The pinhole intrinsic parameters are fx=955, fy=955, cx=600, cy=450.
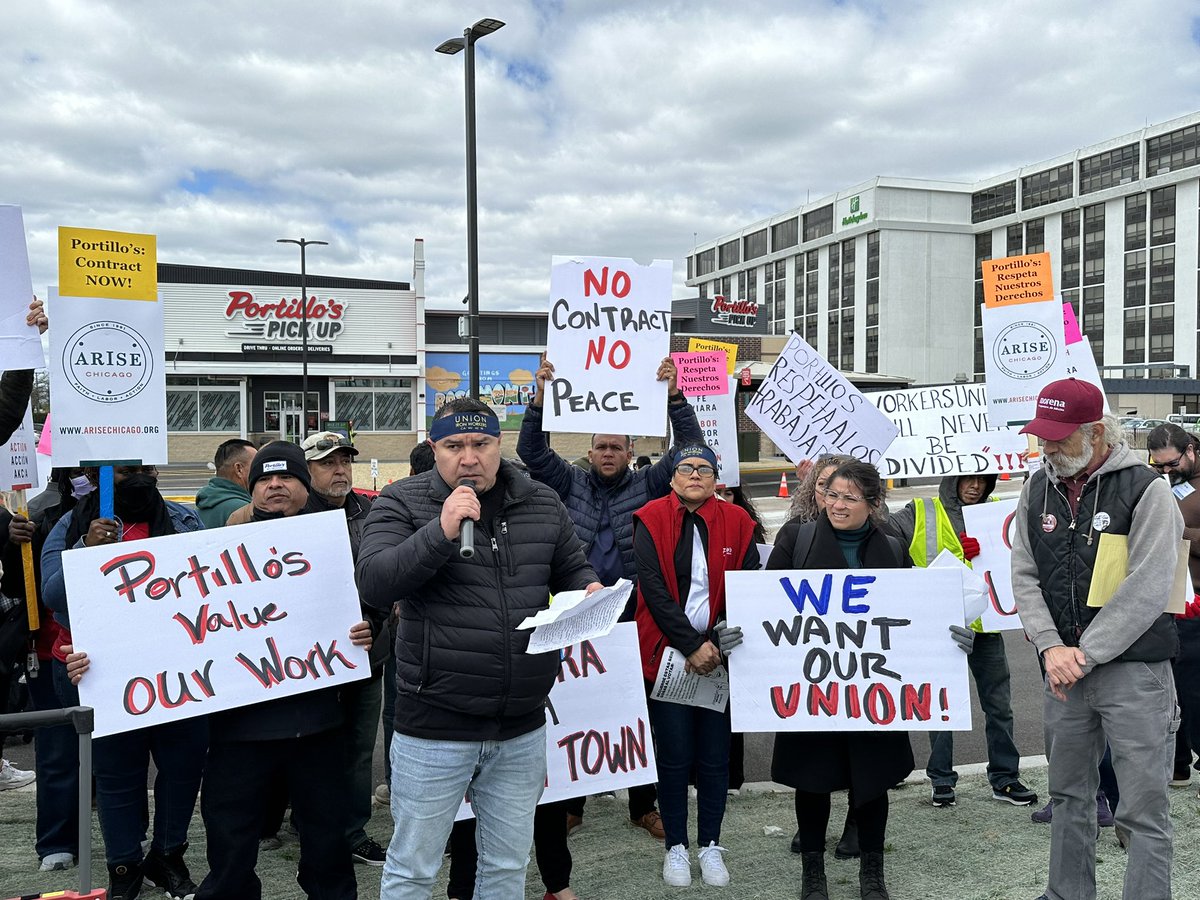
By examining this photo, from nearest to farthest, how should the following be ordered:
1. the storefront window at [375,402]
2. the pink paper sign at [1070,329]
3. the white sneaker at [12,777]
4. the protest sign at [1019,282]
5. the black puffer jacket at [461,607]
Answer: the black puffer jacket at [461,607]
the white sneaker at [12,777]
the protest sign at [1019,282]
the pink paper sign at [1070,329]
the storefront window at [375,402]

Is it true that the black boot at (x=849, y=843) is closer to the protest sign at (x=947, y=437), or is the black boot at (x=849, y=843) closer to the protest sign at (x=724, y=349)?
the protest sign at (x=947, y=437)

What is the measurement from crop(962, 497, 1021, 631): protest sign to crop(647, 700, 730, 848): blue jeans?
1816 millimetres

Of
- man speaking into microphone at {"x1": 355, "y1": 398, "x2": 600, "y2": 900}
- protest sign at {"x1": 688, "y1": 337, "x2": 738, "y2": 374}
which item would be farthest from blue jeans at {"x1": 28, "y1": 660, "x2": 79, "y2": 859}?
protest sign at {"x1": 688, "y1": 337, "x2": 738, "y2": 374}

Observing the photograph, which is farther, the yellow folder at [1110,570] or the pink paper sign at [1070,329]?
the pink paper sign at [1070,329]

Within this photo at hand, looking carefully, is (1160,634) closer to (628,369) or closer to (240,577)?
(628,369)

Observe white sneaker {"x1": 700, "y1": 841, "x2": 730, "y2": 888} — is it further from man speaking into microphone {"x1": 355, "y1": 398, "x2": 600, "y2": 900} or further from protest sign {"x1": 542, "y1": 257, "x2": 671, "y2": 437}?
protest sign {"x1": 542, "y1": 257, "x2": 671, "y2": 437}

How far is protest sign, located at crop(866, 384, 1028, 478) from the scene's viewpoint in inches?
244

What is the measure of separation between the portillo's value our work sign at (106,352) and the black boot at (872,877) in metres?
3.48

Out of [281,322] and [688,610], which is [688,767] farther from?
[281,322]

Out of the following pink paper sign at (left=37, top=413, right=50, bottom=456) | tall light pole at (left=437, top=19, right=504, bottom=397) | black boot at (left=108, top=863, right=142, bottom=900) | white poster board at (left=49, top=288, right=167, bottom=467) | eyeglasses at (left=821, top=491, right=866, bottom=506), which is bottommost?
black boot at (left=108, top=863, right=142, bottom=900)

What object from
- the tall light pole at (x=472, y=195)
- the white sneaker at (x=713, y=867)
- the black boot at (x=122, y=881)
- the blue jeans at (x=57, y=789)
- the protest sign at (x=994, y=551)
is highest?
the tall light pole at (x=472, y=195)

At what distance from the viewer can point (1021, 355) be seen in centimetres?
648

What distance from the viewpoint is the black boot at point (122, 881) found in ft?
13.3

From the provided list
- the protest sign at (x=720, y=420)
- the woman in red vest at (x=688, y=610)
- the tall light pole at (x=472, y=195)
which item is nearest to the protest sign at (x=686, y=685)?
the woman in red vest at (x=688, y=610)
